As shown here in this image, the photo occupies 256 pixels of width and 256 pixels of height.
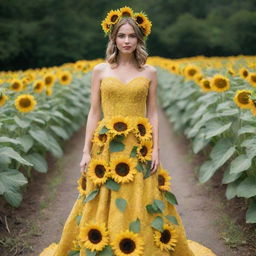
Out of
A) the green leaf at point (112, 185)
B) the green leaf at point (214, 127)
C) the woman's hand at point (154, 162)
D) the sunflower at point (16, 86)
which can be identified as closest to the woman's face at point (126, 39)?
the woman's hand at point (154, 162)

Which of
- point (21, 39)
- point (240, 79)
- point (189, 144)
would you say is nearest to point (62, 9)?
point (21, 39)

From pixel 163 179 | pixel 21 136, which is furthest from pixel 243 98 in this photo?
pixel 21 136

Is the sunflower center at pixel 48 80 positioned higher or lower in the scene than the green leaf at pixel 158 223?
higher

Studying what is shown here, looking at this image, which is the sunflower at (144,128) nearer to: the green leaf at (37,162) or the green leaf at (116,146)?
the green leaf at (116,146)

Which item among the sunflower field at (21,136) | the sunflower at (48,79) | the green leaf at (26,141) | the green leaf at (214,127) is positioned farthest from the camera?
the sunflower at (48,79)

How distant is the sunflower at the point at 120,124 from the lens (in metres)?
2.67

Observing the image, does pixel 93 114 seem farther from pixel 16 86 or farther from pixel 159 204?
pixel 16 86

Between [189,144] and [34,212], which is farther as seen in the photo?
[189,144]

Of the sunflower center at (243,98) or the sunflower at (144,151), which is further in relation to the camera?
the sunflower center at (243,98)

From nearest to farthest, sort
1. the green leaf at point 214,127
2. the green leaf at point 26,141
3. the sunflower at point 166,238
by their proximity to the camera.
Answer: the sunflower at point 166,238 < the green leaf at point 214,127 < the green leaf at point 26,141

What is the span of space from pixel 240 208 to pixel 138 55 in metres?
2.05

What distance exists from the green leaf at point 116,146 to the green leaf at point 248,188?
1116 mm

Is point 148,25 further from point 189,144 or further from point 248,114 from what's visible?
point 189,144

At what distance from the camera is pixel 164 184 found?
9.27 feet
